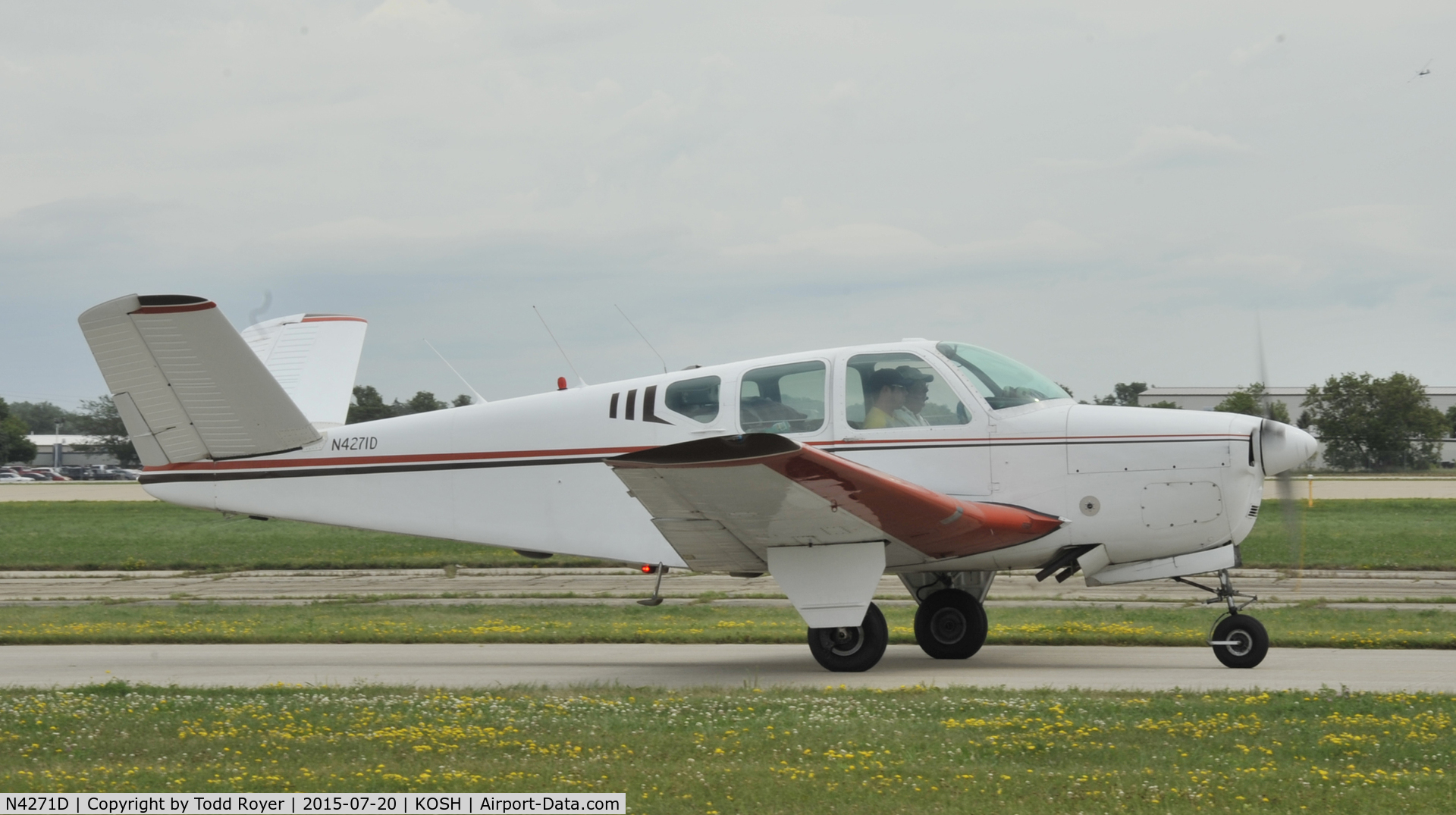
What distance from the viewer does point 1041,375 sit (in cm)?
1096

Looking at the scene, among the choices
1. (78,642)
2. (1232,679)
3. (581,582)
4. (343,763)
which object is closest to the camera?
(343,763)

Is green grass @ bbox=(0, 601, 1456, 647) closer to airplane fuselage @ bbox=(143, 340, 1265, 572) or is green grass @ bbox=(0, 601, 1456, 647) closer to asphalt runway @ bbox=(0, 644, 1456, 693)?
asphalt runway @ bbox=(0, 644, 1456, 693)

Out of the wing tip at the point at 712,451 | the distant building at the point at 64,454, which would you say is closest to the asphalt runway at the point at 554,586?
the wing tip at the point at 712,451

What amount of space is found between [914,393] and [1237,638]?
3388 millimetres

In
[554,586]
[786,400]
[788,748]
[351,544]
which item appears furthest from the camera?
[351,544]

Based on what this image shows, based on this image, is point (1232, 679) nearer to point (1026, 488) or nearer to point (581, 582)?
point (1026, 488)

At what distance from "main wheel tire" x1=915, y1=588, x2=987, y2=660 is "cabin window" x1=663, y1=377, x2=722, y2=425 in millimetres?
2914

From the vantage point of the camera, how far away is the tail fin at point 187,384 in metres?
11.1

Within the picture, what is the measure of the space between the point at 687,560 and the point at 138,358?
556 cm

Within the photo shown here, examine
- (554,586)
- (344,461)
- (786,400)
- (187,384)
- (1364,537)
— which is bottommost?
(554,586)

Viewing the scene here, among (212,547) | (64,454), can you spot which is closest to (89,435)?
(64,454)

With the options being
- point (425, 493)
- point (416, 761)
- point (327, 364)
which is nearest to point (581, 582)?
point (327, 364)

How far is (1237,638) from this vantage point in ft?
33.0

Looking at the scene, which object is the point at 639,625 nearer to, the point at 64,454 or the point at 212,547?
A: the point at 212,547
